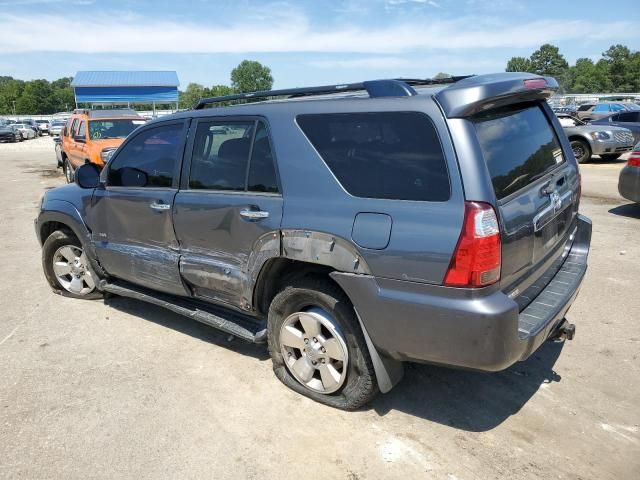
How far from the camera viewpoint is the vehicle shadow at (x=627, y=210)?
8.52 m

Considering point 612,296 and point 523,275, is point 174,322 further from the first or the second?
point 612,296

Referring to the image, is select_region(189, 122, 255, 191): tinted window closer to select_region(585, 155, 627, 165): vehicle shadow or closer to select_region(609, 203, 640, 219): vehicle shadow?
select_region(609, 203, 640, 219): vehicle shadow

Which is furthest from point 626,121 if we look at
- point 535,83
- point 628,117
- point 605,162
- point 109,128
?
point 535,83

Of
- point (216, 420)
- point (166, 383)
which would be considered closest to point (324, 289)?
point (216, 420)

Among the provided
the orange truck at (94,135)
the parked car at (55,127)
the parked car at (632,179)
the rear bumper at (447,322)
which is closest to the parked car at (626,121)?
the parked car at (632,179)

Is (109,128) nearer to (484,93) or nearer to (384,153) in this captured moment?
(384,153)

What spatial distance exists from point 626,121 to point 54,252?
57.5 ft

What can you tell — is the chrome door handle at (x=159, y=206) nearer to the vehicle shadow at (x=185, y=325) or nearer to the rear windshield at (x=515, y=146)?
the vehicle shadow at (x=185, y=325)

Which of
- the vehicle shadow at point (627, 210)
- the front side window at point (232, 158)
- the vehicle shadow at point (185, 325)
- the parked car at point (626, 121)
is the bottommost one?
the vehicle shadow at point (627, 210)

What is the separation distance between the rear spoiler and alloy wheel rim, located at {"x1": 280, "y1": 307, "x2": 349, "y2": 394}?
1.40 metres

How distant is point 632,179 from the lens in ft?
26.2

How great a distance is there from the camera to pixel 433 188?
2.61 metres

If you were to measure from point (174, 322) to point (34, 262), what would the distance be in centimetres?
312

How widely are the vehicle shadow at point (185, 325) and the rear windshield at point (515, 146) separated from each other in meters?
2.23
